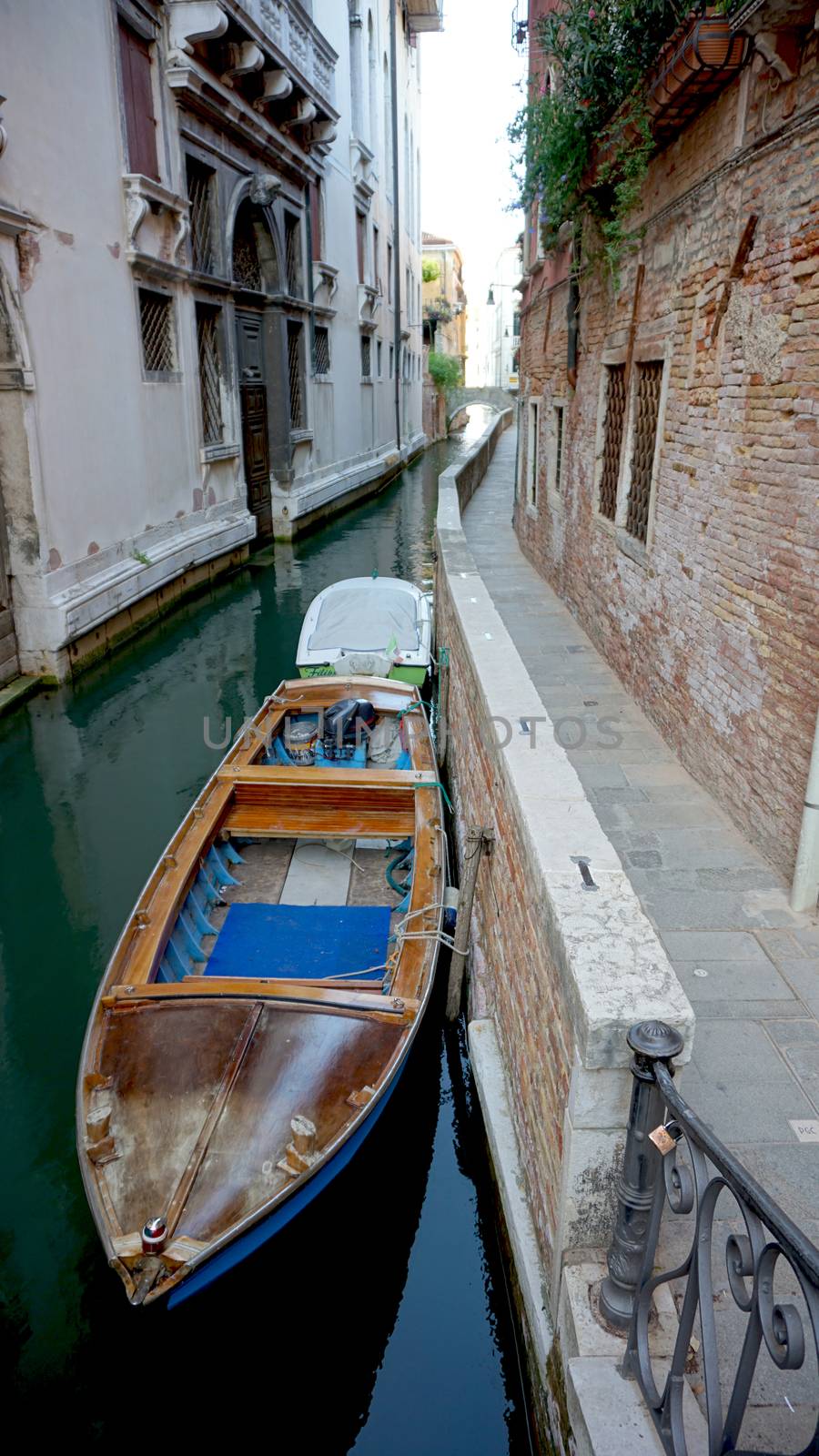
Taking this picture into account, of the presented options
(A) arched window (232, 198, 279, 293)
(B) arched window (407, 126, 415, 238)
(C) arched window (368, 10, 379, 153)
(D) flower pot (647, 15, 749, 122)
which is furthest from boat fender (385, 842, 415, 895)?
(B) arched window (407, 126, 415, 238)

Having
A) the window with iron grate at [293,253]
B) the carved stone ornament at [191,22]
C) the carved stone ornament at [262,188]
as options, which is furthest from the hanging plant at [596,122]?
the window with iron grate at [293,253]

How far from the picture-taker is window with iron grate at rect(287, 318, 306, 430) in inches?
667

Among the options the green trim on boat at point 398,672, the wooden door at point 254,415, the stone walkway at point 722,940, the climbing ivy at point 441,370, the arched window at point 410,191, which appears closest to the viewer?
the stone walkway at point 722,940

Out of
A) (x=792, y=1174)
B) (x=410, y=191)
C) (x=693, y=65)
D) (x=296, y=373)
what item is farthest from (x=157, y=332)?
(x=410, y=191)

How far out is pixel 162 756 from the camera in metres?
7.79

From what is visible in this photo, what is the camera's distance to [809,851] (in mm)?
3594

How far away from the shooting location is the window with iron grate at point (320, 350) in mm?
18609

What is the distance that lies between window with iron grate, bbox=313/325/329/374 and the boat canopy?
1109 centimetres

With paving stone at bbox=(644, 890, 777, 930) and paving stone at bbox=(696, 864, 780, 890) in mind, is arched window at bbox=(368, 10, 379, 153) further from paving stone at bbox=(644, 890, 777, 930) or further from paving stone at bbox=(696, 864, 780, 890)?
paving stone at bbox=(644, 890, 777, 930)

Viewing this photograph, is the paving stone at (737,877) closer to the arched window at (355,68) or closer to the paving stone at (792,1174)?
the paving stone at (792,1174)

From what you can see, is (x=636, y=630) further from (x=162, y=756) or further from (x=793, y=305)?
(x=162, y=756)

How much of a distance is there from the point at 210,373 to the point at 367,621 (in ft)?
22.6

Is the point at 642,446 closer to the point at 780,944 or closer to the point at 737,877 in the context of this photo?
the point at 737,877

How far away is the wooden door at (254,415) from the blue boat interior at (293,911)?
10.8 meters
